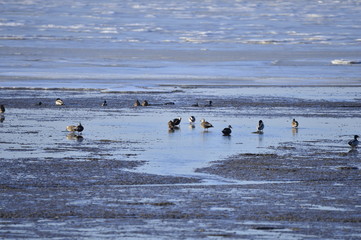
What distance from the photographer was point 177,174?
1042cm

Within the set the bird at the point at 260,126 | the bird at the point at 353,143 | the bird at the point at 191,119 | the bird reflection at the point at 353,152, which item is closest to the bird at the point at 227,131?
the bird at the point at 260,126

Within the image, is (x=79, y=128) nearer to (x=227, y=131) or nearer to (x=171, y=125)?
(x=171, y=125)

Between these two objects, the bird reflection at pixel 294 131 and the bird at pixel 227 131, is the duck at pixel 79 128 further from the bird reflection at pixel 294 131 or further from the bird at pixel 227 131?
the bird reflection at pixel 294 131

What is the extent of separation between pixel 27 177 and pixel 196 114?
8.00 meters

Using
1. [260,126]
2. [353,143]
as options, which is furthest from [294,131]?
[353,143]

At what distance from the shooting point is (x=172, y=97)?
2092 cm

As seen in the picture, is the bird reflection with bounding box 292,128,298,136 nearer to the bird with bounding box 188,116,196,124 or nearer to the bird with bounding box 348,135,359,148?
the bird with bounding box 348,135,359,148


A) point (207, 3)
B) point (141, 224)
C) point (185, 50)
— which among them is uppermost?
point (207, 3)

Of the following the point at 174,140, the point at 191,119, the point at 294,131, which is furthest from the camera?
the point at 191,119

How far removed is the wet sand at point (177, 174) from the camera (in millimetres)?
7673

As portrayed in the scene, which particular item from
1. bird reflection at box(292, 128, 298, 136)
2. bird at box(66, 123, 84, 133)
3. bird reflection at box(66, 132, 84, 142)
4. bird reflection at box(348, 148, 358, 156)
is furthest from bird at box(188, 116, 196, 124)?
bird reflection at box(348, 148, 358, 156)

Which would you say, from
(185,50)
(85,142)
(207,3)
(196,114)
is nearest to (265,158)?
(85,142)

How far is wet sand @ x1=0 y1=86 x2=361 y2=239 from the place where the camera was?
25.2 ft

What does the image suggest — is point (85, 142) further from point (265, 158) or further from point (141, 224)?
point (141, 224)
